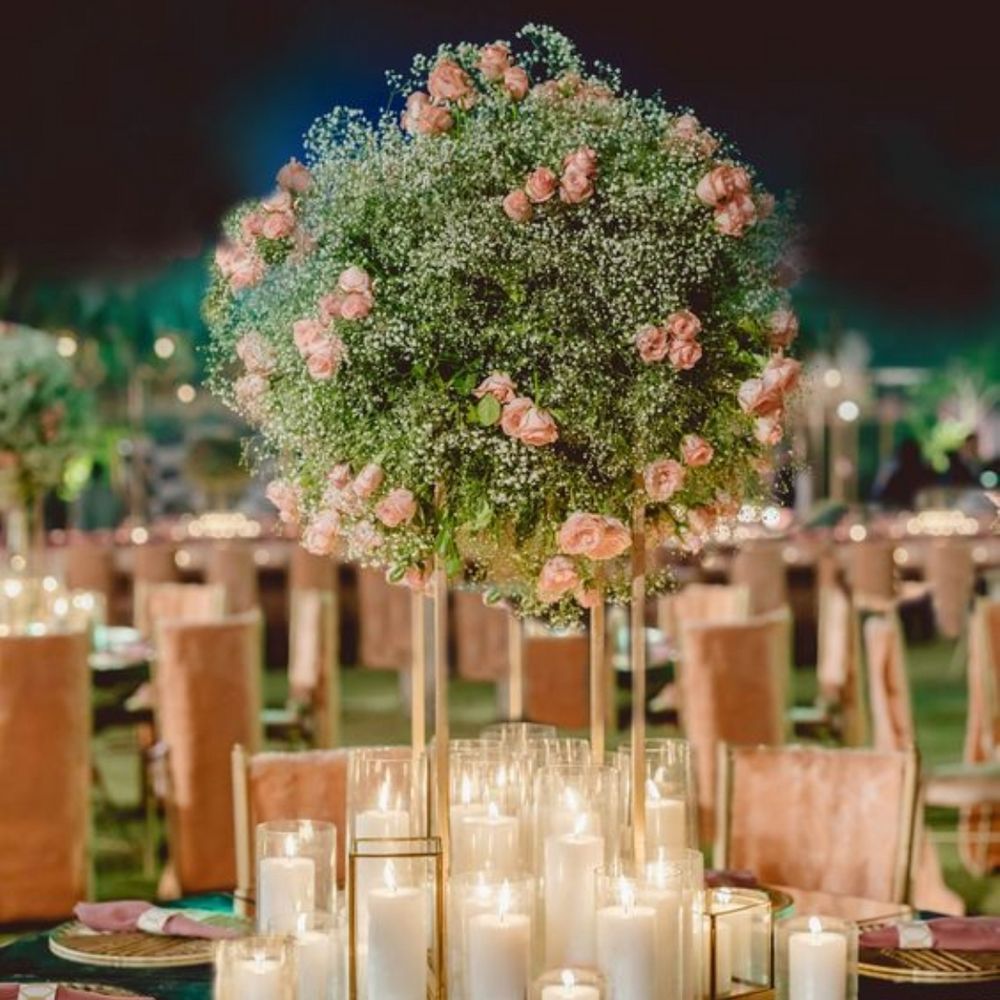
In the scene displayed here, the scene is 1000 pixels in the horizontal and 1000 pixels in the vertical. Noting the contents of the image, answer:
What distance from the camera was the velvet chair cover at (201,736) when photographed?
5.04 m

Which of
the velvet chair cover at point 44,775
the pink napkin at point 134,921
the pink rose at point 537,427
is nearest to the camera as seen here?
the pink rose at point 537,427

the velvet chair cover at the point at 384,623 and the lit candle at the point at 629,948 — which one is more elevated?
the velvet chair cover at the point at 384,623

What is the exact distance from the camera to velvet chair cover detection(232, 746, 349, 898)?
3176 millimetres

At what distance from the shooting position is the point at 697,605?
23.0 ft

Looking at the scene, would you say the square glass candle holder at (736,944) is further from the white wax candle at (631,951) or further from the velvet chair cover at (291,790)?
the velvet chair cover at (291,790)

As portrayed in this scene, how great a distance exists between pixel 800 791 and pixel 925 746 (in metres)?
4.92

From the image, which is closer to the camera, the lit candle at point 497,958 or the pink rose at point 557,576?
the lit candle at point 497,958

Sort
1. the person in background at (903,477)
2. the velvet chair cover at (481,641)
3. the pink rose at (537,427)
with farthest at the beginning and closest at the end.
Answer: the person in background at (903,477) < the velvet chair cover at (481,641) < the pink rose at (537,427)

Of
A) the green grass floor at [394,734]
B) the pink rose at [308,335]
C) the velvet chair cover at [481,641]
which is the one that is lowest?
the green grass floor at [394,734]

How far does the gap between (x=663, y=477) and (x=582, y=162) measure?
387 mm

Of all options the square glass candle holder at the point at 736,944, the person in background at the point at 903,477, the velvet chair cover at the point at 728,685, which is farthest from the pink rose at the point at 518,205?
the person in background at the point at 903,477

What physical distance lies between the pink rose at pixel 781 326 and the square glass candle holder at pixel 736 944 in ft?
2.25

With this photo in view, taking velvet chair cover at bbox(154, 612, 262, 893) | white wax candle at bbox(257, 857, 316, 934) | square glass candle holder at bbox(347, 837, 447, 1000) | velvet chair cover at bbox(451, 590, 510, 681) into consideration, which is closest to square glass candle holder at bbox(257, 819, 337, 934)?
white wax candle at bbox(257, 857, 316, 934)

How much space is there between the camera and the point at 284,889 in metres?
2.19
